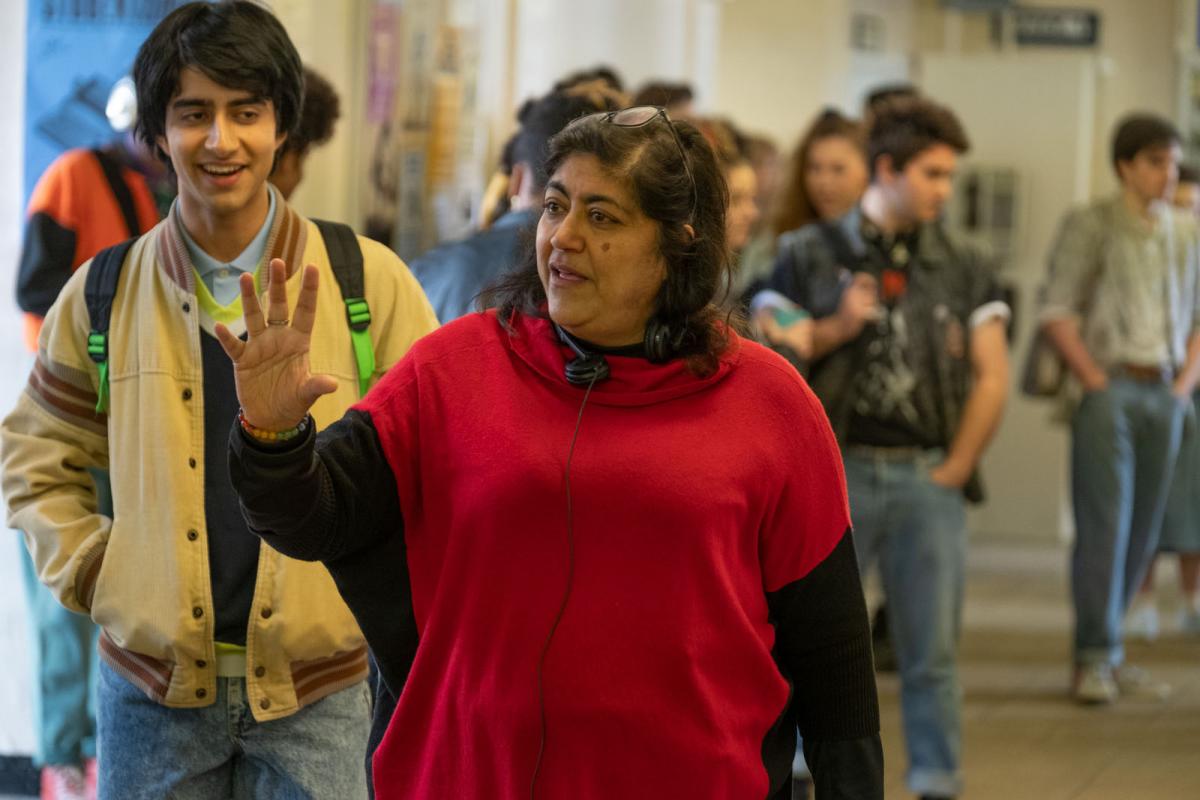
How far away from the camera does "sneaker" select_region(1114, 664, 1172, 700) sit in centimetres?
747

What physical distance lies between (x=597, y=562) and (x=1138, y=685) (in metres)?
5.72

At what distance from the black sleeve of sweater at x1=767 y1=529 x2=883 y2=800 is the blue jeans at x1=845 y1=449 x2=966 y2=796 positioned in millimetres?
2733

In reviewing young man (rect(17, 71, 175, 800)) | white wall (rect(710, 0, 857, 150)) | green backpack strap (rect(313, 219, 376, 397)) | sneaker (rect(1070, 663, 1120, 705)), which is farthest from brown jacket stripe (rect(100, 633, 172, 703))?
white wall (rect(710, 0, 857, 150))

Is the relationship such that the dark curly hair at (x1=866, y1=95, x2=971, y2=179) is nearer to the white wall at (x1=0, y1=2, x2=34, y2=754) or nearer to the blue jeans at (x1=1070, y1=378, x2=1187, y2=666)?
the blue jeans at (x1=1070, y1=378, x2=1187, y2=666)

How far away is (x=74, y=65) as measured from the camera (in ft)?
16.2

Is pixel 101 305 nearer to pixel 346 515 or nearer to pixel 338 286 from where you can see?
pixel 338 286

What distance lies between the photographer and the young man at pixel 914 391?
206 inches

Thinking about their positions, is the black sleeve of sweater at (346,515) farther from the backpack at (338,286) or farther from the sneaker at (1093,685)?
the sneaker at (1093,685)

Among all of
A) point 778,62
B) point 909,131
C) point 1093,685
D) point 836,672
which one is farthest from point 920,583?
point 778,62

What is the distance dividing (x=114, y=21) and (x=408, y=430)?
2.84 metres

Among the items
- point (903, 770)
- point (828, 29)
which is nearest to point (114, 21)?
point (903, 770)

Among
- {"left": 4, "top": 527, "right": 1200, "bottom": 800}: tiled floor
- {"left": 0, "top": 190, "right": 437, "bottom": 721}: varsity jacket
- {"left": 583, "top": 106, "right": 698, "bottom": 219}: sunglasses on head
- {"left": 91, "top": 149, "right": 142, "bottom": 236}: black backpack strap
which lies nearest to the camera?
{"left": 583, "top": 106, "right": 698, "bottom": 219}: sunglasses on head

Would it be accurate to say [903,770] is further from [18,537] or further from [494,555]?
[494,555]

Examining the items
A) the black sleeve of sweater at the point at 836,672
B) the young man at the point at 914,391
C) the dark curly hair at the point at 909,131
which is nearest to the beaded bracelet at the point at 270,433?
the black sleeve of sweater at the point at 836,672
